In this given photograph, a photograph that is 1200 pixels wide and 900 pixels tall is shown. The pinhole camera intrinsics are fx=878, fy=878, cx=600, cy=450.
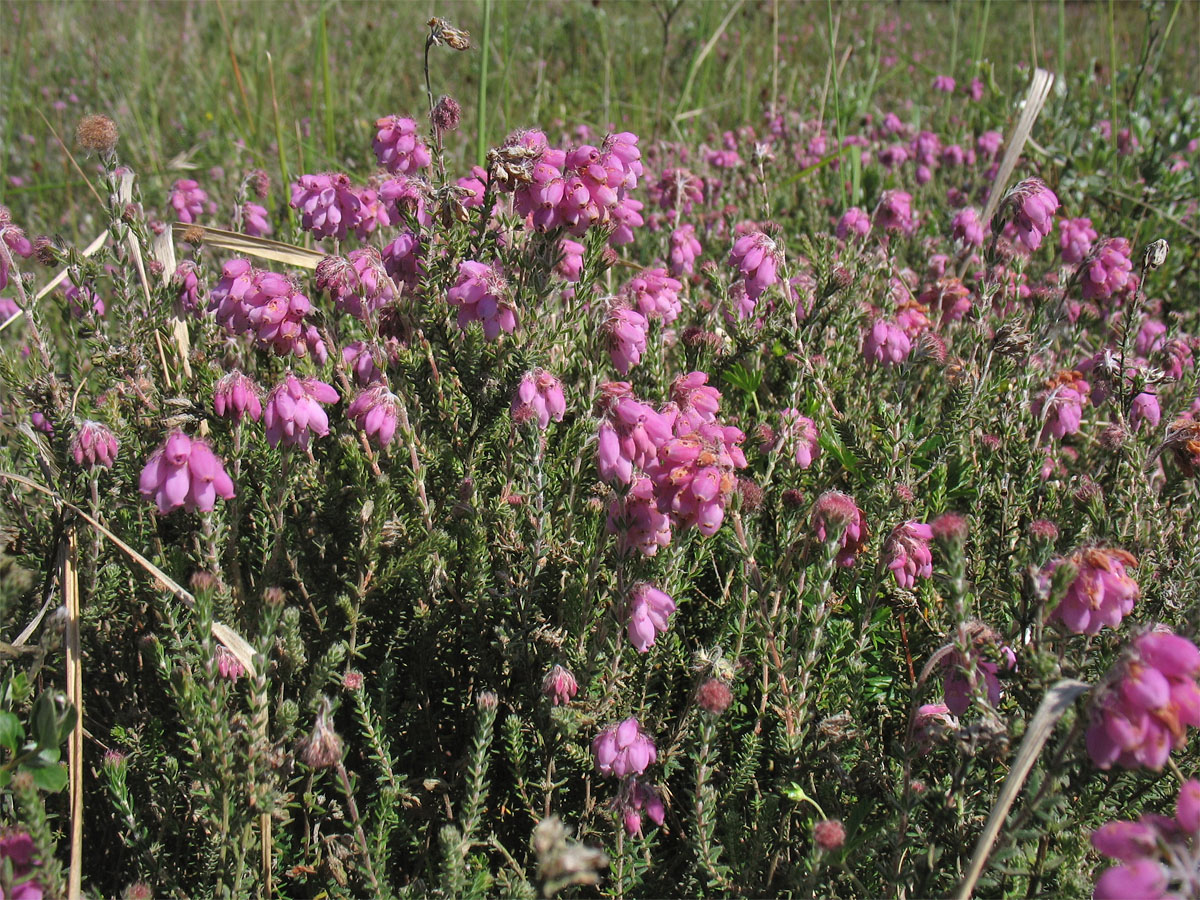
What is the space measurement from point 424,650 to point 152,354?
1.46 m

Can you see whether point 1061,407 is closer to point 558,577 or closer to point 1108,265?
point 1108,265

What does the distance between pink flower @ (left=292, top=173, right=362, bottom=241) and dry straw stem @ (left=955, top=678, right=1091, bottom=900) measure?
2.59 meters

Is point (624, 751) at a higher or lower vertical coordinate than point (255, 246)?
lower

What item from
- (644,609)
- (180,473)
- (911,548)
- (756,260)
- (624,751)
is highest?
(756,260)

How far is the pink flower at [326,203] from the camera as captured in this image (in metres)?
3.03

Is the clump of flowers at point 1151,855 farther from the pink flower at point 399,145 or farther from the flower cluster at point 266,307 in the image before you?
the pink flower at point 399,145

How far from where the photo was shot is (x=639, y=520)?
2.01m

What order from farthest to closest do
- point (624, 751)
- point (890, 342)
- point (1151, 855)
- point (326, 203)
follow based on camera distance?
point (890, 342) → point (326, 203) → point (624, 751) → point (1151, 855)

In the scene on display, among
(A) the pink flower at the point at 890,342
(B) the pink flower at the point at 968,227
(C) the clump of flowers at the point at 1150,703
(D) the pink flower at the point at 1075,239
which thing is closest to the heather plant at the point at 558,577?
(C) the clump of flowers at the point at 1150,703

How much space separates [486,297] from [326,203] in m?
1.01

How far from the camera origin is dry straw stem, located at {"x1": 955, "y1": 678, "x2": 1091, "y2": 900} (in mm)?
1510

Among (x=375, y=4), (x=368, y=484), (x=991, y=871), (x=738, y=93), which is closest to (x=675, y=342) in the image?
(x=368, y=484)

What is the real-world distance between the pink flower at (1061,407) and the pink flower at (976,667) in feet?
4.32

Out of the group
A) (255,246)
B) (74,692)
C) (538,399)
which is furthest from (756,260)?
(74,692)
